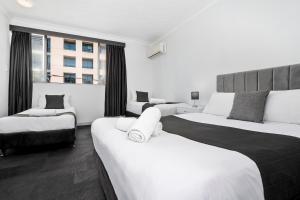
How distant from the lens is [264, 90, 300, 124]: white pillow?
5.14ft

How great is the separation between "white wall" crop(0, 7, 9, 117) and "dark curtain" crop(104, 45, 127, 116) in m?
2.30

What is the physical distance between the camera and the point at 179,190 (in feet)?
1.61

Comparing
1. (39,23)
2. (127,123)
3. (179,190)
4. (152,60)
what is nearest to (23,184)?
(127,123)

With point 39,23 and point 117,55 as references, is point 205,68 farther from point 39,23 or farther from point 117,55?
point 39,23

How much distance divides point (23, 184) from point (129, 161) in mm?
1554

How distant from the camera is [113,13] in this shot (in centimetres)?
351

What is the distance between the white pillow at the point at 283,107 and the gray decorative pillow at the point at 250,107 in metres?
0.09

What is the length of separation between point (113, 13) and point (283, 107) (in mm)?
3531

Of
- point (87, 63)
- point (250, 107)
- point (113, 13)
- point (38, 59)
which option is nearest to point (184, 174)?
point (250, 107)

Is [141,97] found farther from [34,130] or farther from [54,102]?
[34,130]

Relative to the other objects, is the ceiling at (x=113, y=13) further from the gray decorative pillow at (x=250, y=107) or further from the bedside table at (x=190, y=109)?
the gray decorative pillow at (x=250, y=107)

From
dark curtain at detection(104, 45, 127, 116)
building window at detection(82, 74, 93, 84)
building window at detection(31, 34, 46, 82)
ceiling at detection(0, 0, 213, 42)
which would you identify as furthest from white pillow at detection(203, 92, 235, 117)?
building window at detection(31, 34, 46, 82)

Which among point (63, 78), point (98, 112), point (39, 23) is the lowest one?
point (98, 112)

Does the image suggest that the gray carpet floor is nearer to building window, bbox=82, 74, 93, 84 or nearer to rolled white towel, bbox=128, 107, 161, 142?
rolled white towel, bbox=128, 107, 161, 142
